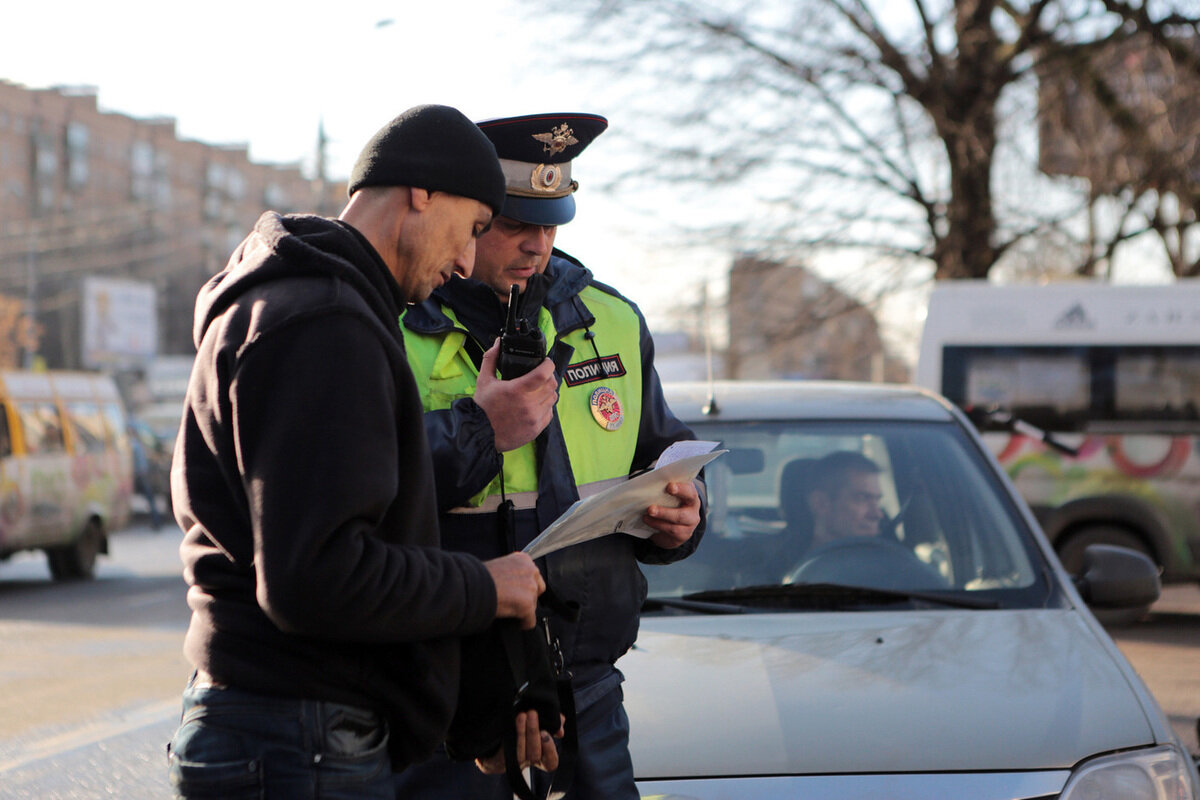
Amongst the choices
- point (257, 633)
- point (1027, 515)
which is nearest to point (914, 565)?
A: point (1027, 515)

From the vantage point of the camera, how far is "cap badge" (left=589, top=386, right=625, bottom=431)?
245 centimetres

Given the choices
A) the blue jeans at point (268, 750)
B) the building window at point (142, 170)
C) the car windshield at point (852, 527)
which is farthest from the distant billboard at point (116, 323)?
the blue jeans at point (268, 750)

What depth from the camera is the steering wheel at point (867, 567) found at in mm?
3377

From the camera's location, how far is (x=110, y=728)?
6012mm

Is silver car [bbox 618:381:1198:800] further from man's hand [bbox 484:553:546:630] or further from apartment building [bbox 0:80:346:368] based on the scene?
apartment building [bbox 0:80:346:368]

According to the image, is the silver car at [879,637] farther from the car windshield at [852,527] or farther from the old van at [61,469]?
the old van at [61,469]

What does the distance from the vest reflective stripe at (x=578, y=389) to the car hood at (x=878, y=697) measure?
513 mm

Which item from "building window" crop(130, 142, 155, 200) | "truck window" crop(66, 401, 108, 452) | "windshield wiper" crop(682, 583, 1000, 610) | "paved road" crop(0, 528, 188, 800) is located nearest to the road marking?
"paved road" crop(0, 528, 188, 800)

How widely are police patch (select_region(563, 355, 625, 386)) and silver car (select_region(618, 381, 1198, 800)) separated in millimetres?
668

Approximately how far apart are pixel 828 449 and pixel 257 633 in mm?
2357

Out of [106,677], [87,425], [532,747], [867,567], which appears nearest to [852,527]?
[867,567]

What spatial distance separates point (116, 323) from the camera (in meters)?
51.6

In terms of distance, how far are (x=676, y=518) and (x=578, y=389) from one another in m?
0.30

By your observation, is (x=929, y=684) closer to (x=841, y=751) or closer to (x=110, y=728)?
(x=841, y=751)
